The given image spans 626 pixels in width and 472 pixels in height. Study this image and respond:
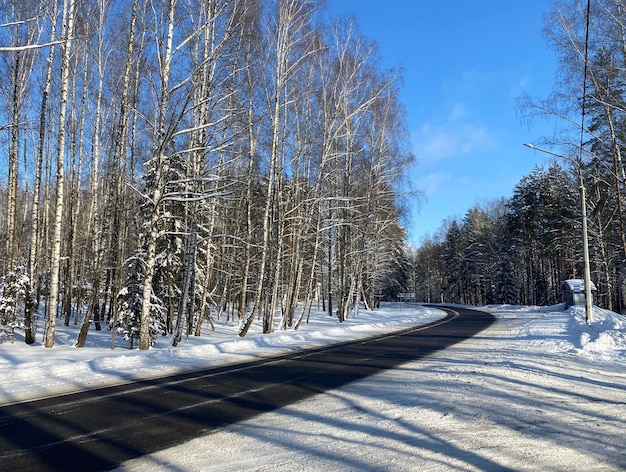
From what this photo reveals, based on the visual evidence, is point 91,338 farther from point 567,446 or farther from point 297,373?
point 567,446

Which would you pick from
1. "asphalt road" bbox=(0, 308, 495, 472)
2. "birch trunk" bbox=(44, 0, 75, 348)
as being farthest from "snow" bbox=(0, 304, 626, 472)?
"birch trunk" bbox=(44, 0, 75, 348)

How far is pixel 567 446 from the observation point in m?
4.70

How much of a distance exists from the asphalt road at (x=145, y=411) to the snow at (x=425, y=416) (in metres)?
0.44

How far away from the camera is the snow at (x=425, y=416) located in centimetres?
437

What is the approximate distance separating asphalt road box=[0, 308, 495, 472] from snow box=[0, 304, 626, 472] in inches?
17.4

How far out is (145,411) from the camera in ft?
21.4

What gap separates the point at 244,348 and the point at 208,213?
9330 millimetres

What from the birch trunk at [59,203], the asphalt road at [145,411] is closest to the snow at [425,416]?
the asphalt road at [145,411]

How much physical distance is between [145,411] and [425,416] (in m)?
4.00

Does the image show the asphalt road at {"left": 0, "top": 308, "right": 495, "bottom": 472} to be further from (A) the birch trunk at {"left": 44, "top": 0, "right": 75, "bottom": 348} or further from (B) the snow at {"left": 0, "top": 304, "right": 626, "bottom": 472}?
(A) the birch trunk at {"left": 44, "top": 0, "right": 75, "bottom": 348}

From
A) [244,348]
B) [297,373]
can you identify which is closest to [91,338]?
[244,348]

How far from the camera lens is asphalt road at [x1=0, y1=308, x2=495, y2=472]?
4.75 metres

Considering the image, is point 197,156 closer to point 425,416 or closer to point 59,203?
point 59,203

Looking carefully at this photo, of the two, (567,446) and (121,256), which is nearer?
(567,446)
